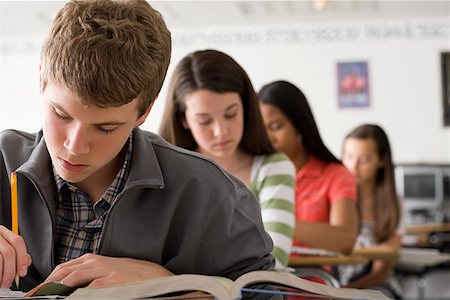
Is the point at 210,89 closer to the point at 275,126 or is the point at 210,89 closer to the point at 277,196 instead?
the point at 277,196

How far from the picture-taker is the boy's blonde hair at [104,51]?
1.09 m

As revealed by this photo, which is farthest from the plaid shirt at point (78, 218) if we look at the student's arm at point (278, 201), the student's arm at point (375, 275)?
the student's arm at point (375, 275)

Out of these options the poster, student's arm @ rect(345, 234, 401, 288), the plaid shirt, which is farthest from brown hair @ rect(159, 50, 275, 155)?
the poster

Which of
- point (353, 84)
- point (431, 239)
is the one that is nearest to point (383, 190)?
point (431, 239)

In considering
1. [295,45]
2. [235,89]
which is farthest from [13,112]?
[235,89]

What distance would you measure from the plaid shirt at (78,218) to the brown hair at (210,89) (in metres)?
0.92

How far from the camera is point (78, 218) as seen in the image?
1263 millimetres

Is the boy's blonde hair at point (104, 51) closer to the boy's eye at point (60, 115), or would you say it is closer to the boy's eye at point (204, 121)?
the boy's eye at point (60, 115)

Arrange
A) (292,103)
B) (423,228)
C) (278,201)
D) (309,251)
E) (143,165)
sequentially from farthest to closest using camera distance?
1. (423,228)
2. (292,103)
3. (309,251)
4. (278,201)
5. (143,165)

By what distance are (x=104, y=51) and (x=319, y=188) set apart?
1.84m

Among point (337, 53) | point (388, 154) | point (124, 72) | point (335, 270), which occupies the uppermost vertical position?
point (337, 53)

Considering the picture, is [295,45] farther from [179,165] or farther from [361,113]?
[179,165]

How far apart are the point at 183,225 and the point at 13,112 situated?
7.87 meters

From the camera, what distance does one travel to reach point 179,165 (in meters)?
1.29
